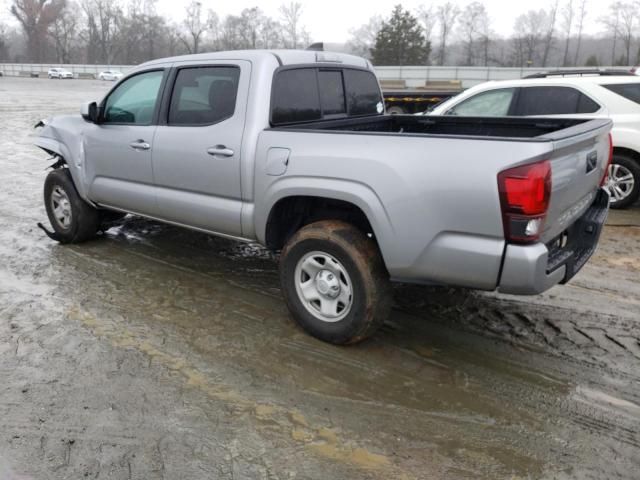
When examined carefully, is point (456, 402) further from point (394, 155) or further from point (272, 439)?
point (394, 155)

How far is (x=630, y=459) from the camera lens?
2801 millimetres

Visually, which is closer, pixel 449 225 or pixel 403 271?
pixel 449 225

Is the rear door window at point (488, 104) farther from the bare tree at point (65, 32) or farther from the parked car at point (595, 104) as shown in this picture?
the bare tree at point (65, 32)

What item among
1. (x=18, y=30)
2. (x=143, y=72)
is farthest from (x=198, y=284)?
(x=18, y=30)

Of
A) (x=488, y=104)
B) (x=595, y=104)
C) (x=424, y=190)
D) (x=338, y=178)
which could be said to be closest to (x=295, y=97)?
(x=338, y=178)

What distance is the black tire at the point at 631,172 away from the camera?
7336mm

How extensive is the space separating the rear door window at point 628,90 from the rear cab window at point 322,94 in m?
3.92

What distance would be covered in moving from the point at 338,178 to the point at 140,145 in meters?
2.16

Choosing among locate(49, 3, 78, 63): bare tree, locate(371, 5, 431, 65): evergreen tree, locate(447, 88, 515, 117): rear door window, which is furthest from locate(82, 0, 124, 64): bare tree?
locate(447, 88, 515, 117): rear door window

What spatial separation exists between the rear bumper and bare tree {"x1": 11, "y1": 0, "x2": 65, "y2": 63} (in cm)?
11926

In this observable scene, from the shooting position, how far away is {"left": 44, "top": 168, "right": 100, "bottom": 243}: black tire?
581 centimetres

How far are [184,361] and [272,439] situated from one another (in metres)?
1.02

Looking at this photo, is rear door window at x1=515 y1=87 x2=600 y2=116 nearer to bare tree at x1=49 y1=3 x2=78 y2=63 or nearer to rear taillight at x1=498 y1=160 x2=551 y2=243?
rear taillight at x1=498 y1=160 x2=551 y2=243

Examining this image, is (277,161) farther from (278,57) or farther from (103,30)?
(103,30)
